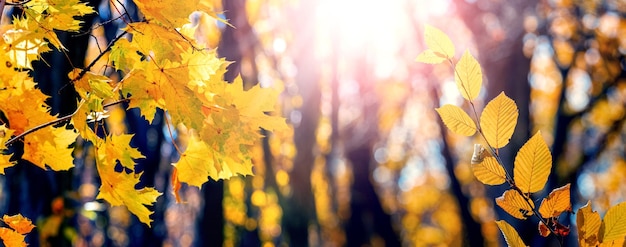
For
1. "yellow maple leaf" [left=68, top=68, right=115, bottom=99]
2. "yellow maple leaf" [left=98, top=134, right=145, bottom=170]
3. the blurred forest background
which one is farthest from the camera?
the blurred forest background

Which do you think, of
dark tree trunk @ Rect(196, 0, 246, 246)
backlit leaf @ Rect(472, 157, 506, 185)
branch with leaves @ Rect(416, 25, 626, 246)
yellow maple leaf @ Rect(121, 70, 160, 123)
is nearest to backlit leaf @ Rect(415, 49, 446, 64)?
branch with leaves @ Rect(416, 25, 626, 246)

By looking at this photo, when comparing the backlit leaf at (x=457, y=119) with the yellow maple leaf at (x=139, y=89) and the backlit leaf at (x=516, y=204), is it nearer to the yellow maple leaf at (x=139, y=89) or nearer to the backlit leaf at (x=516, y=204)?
the backlit leaf at (x=516, y=204)

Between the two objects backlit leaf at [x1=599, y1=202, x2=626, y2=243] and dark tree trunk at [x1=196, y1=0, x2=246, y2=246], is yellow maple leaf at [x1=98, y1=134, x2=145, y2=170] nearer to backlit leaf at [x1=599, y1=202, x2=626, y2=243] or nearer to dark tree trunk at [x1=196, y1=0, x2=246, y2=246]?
backlit leaf at [x1=599, y1=202, x2=626, y2=243]

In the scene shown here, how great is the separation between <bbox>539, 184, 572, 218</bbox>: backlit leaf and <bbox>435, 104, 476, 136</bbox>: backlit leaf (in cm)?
13

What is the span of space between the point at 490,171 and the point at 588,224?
5.6 inches

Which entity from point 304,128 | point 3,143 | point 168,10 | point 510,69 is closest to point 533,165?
point 168,10

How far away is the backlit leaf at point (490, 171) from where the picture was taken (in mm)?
694

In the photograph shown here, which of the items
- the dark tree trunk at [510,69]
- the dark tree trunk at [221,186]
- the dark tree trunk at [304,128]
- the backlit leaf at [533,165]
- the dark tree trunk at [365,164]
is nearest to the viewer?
the backlit leaf at [533,165]

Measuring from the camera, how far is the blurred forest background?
361cm

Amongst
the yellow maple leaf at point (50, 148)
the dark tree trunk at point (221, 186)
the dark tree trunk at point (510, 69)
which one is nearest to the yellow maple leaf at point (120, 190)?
the yellow maple leaf at point (50, 148)

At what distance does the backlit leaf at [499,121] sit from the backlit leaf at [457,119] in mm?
36

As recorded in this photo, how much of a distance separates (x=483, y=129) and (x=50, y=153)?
88 cm

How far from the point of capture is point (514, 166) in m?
0.65

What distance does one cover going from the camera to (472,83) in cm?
71
